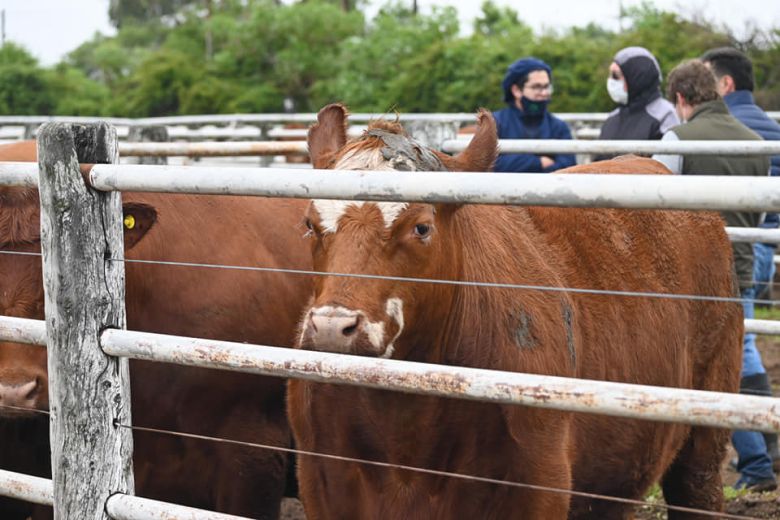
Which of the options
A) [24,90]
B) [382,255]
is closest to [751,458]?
[382,255]

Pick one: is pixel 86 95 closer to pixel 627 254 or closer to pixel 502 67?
pixel 502 67

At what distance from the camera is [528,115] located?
6891 millimetres

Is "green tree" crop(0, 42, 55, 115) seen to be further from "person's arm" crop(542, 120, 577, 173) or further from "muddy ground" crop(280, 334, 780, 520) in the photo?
"muddy ground" crop(280, 334, 780, 520)

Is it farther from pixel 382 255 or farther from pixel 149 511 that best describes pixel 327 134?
pixel 149 511

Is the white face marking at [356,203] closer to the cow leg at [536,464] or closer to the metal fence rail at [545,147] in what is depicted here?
the cow leg at [536,464]

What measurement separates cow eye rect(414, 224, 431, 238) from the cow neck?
5.17 feet

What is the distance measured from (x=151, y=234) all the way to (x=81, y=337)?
1.51m

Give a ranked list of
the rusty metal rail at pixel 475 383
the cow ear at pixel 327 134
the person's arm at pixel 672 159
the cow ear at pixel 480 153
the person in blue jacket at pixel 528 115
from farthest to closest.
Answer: the person in blue jacket at pixel 528 115 < the person's arm at pixel 672 159 < the cow ear at pixel 327 134 < the cow ear at pixel 480 153 < the rusty metal rail at pixel 475 383

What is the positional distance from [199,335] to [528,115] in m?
3.43

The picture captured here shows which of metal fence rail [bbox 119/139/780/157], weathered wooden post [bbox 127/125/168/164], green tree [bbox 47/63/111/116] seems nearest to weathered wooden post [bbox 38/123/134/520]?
metal fence rail [bbox 119/139/780/157]

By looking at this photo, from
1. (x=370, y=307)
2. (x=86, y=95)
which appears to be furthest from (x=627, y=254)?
(x=86, y=95)

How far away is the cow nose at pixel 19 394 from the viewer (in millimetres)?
3373

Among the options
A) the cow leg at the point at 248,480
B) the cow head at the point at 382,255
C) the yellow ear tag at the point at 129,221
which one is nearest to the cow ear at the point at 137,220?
the yellow ear tag at the point at 129,221

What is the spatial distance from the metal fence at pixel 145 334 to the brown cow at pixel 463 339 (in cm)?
32
